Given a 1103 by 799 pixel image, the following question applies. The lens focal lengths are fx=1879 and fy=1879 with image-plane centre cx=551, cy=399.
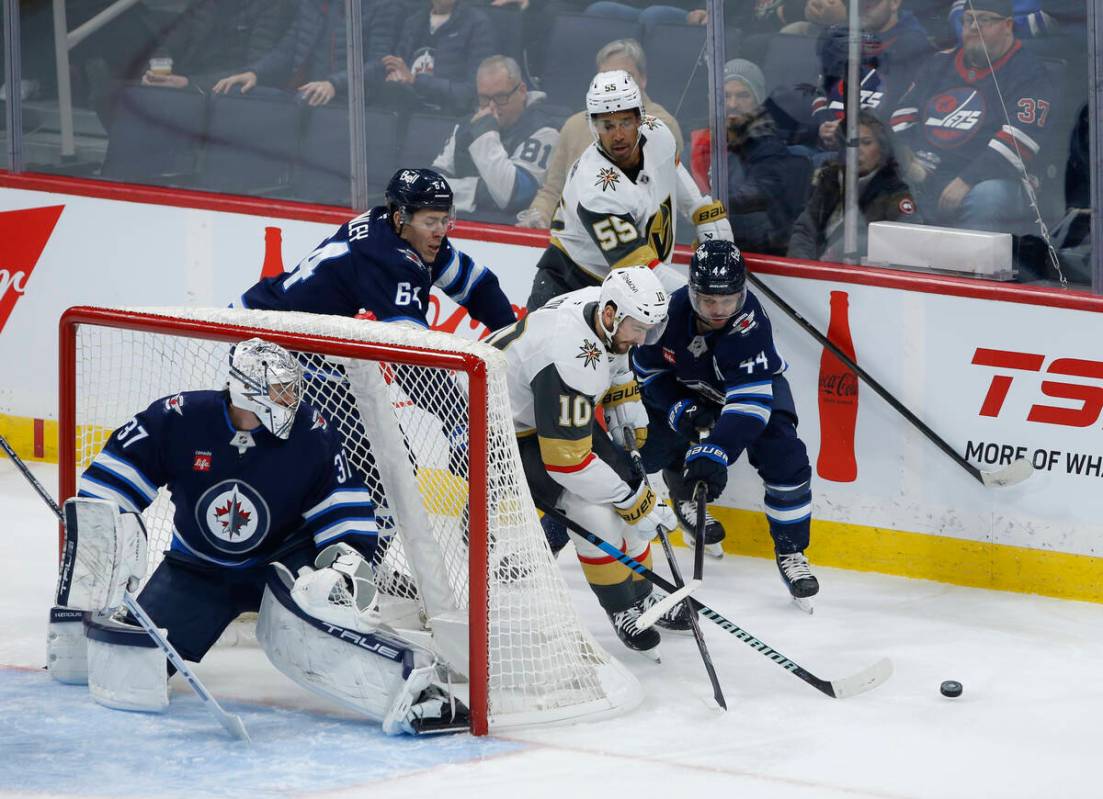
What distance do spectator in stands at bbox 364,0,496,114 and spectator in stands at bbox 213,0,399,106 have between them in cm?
6

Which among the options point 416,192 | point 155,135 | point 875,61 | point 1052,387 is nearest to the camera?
point 416,192

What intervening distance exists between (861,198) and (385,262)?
1.39 m

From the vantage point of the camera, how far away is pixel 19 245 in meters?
6.21

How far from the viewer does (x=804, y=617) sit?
482cm

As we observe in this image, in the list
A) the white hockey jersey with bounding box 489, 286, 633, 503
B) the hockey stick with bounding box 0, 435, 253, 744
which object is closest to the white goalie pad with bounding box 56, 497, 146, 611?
the hockey stick with bounding box 0, 435, 253, 744

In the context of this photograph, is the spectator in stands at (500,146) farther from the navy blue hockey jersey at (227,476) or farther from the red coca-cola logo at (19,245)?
the navy blue hockey jersey at (227,476)

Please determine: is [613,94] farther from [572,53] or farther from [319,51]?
[319,51]

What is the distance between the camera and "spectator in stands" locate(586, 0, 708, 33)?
523 centimetres

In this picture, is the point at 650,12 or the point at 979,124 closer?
the point at 979,124

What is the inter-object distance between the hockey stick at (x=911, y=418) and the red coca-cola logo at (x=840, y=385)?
46mm

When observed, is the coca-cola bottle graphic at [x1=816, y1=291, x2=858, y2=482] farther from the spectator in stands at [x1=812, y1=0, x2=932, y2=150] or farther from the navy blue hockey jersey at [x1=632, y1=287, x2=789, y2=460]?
the spectator in stands at [x1=812, y1=0, x2=932, y2=150]

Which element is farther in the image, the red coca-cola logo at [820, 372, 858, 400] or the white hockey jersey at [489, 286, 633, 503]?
the red coca-cola logo at [820, 372, 858, 400]

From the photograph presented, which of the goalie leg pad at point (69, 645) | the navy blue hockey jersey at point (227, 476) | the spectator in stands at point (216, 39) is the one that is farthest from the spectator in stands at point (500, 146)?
the goalie leg pad at point (69, 645)

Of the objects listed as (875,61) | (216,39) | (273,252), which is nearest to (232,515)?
(273,252)
